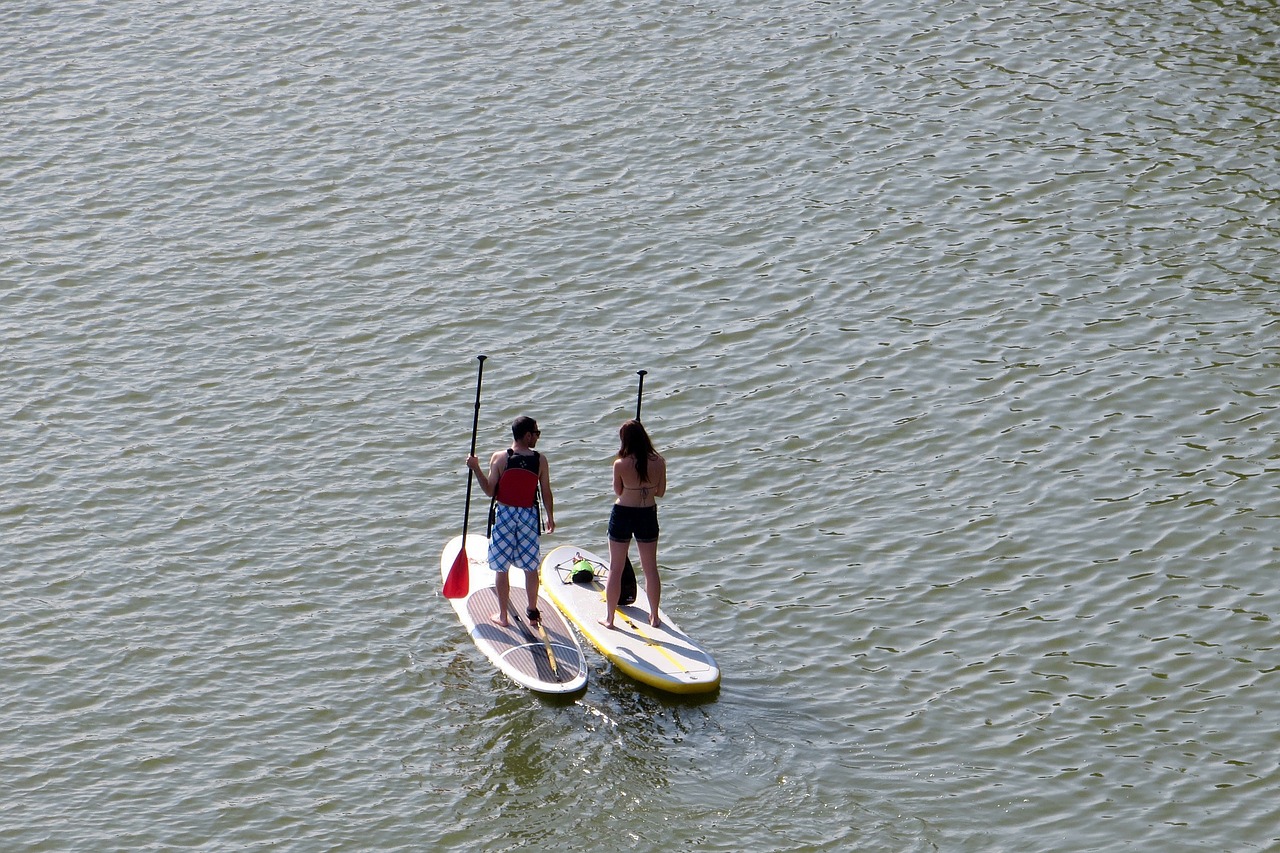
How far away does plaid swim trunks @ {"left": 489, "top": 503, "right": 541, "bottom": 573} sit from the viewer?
13812 mm

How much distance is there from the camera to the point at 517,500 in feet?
45.1

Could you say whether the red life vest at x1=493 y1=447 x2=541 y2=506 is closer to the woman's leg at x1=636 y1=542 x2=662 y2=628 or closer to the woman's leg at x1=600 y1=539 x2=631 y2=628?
the woman's leg at x1=600 y1=539 x2=631 y2=628

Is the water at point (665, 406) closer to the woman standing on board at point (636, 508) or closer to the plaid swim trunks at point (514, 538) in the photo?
the woman standing on board at point (636, 508)

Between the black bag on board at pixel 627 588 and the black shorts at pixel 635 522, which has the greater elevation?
the black shorts at pixel 635 522

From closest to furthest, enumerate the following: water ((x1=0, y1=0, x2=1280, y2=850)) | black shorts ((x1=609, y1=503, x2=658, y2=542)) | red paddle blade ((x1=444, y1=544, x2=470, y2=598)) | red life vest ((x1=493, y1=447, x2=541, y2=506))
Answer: water ((x1=0, y1=0, x2=1280, y2=850)) < red life vest ((x1=493, y1=447, x2=541, y2=506)) < black shorts ((x1=609, y1=503, x2=658, y2=542)) < red paddle blade ((x1=444, y1=544, x2=470, y2=598))

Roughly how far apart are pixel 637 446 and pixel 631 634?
1.77 m

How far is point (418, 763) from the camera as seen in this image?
503 inches

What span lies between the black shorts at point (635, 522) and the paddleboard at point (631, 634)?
2.78 ft

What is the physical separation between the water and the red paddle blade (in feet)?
1.45

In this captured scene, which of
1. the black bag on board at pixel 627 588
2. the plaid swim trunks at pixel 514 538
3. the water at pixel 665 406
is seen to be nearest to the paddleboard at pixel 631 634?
the black bag on board at pixel 627 588

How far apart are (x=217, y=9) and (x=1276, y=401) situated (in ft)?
66.8

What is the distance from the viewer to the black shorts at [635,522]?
13727 millimetres

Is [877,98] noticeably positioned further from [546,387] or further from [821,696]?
[821,696]

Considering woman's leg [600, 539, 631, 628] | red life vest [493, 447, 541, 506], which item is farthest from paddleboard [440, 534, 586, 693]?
red life vest [493, 447, 541, 506]
